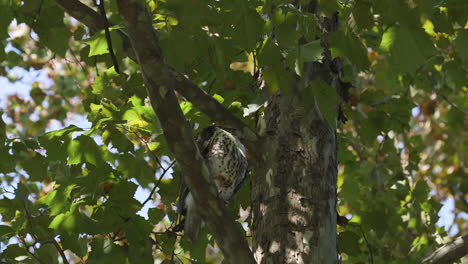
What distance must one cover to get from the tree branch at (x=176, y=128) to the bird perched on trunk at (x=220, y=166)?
31.1 inches

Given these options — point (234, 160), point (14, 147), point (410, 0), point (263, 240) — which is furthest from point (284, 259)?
point (14, 147)

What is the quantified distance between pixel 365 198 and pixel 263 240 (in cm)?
203

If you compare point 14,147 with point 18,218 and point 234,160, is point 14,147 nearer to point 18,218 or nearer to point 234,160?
point 18,218

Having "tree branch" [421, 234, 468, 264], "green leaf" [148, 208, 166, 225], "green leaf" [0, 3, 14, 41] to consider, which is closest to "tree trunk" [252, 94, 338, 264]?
"tree branch" [421, 234, 468, 264]

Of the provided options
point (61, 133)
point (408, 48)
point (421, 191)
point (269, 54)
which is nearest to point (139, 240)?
point (61, 133)

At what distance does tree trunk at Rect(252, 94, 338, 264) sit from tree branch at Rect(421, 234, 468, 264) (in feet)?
1.65

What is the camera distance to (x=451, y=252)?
9.89ft

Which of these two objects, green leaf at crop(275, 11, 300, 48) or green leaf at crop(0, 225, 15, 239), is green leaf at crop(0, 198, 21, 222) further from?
green leaf at crop(275, 11, 300, 48)

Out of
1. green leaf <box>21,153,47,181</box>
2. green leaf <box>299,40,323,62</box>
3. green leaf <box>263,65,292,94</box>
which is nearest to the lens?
green leaf <box>299,40,323,62</box>

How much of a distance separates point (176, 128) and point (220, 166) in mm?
1349

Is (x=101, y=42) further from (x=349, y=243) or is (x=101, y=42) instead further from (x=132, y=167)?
(x=349, y=243)

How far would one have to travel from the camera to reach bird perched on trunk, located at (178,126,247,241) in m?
3.46

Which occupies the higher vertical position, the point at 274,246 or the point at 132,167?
the point at 132,167

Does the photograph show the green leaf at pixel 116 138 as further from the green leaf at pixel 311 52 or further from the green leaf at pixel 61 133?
the green leaf at pixel 311 52
